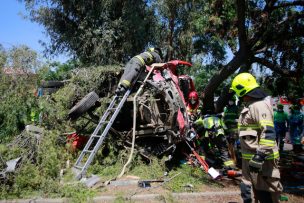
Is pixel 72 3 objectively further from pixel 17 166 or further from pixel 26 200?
pixel 26 200

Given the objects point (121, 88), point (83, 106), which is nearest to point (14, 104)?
point (83, 106)

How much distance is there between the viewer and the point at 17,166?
19.1ft

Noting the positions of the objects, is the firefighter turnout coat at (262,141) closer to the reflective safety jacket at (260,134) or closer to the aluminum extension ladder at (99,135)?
the reflective safety jacket at (260,134)

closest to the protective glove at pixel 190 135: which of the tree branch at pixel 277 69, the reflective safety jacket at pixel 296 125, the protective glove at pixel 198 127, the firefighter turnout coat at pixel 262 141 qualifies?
the protective glove at pixel 198 127

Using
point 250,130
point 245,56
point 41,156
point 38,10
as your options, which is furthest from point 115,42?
point 250,130

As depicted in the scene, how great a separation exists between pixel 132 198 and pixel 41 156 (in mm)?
2074

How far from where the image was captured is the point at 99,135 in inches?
285

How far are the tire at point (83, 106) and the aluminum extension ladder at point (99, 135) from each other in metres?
0.50

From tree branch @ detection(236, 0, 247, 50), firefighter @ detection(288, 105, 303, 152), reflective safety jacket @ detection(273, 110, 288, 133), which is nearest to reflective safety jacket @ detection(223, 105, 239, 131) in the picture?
tree branch @ detection(236, 0, 247, 50)

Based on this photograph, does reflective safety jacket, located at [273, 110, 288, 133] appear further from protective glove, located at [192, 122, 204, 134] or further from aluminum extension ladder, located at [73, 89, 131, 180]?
aluminum extension ladder, located at [73, 89, 131, 180]

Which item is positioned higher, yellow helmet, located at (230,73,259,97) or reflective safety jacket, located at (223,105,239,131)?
yellow helmet, located at (230,73,259,97)

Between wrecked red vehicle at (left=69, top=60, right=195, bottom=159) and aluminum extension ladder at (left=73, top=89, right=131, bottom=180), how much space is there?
0.29 meters

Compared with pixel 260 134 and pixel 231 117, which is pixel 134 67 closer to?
pixel 231 117

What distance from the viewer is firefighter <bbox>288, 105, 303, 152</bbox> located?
1140 cm
